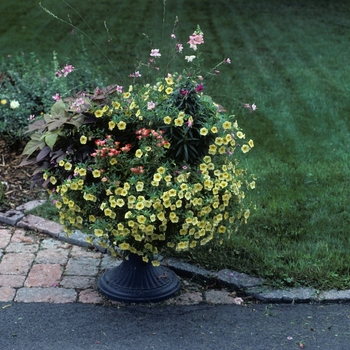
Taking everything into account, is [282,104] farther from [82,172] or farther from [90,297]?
[82,172]

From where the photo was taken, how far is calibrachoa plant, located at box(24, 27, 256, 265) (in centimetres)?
361

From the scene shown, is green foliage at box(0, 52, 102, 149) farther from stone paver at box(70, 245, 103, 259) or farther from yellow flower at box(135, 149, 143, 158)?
yellow flower at box(135, 149, 143, 158)

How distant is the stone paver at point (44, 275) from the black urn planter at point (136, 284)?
34 centimetres

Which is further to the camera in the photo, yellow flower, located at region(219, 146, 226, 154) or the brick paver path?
the brick paver path

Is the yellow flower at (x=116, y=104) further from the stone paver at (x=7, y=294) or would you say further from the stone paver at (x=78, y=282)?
the stone paver at (x=7, y=294)

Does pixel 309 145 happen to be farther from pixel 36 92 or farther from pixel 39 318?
pixel 39 318

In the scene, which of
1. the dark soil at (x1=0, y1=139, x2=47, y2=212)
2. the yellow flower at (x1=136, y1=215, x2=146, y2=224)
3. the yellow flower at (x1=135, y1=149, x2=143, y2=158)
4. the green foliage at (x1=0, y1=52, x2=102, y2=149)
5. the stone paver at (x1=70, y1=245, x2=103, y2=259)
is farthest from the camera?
the green foliage at (x1=0, y1=52, x2=102, y2=149)

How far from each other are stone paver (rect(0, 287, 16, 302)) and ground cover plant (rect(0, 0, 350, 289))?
1212 mm

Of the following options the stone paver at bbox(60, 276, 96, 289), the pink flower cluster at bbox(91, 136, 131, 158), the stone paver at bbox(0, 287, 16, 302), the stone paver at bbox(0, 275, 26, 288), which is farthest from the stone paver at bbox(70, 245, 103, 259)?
the pink flower cluster at bbox(91, 136, 131, 158)

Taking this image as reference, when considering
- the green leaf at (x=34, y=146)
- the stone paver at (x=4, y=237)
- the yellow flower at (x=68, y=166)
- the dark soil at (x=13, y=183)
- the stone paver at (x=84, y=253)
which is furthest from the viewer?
the dark soil at (x=13, y=183)

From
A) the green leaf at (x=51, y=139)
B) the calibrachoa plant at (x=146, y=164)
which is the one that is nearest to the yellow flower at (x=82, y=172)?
the calibrachoa plant at (x=146, y=164)

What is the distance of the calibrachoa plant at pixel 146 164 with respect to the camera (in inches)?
142

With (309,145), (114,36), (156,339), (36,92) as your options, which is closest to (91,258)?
(156,339)

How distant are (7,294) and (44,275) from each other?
328 mm
